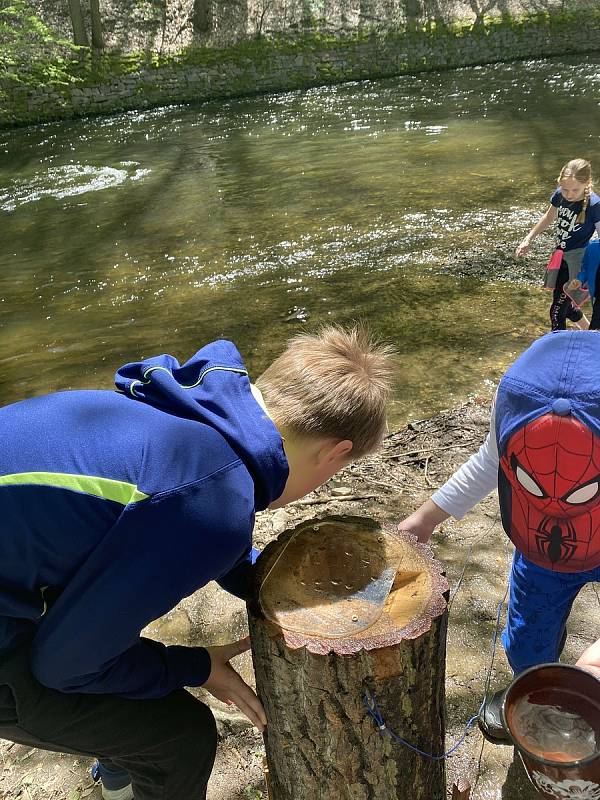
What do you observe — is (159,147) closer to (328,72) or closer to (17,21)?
(328,72)

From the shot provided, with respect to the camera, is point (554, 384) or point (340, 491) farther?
point (340, 491)

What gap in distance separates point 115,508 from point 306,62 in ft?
63.6

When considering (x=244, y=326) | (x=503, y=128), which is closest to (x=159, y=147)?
(x=503, y=128)

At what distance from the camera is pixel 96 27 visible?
17094 mm

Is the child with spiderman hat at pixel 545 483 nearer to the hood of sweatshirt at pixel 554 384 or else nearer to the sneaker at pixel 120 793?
the hood of sweatshirt at pixel 554 384

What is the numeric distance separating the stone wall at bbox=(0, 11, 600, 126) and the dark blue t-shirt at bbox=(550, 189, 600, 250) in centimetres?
1519

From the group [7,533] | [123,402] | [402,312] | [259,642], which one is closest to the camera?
[7,533]

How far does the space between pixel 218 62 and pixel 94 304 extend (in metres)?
14.3

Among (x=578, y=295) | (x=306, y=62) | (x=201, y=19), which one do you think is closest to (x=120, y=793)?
(x=578, y=295)

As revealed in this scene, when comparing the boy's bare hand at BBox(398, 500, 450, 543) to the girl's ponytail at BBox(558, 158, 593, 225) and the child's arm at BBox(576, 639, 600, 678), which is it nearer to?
the child's arm at BBox(576, 639, 600, 678)

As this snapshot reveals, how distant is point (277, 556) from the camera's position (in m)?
1.68

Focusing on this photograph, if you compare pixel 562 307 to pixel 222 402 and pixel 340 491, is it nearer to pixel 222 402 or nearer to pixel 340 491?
pixel 340 491

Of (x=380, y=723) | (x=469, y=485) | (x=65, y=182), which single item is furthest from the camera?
(x=65, y=182)

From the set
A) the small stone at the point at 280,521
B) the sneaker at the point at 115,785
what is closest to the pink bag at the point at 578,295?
the small stone at the point at 280,521
